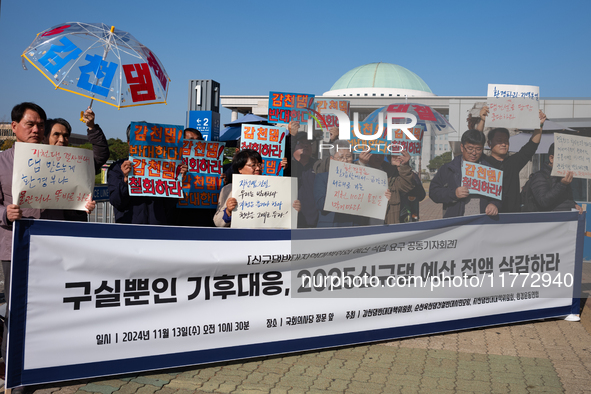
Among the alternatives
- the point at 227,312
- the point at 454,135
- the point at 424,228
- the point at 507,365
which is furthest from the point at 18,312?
the point at 454,135

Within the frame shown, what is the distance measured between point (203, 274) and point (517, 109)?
3927mm

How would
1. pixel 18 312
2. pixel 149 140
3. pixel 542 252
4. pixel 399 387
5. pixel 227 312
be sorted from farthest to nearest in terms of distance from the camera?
pixel 542 252
pixel 149 140
pixel 227 312
pixel 399 387
pixel 18 312

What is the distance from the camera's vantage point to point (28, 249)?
3348mm

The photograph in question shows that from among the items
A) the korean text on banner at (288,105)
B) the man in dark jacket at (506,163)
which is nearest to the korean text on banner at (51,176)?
the korean text on banner at (288,105)

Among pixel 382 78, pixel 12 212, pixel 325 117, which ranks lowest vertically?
pixel 12 212

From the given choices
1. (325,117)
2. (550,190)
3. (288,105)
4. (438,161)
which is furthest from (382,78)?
(438,161)

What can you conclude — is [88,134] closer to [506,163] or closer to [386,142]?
[386,142]

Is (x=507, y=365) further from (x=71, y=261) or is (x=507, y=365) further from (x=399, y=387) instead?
(x=71, y=261)

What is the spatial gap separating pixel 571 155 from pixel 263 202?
3825 millimetres

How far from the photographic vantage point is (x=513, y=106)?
5.43 meters

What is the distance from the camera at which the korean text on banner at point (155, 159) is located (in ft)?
14.4

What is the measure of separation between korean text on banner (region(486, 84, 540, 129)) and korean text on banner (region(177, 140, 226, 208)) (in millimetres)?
3064

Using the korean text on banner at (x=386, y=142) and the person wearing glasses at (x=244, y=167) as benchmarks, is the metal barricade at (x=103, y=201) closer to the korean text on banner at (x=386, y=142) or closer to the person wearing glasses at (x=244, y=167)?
the person wearing glasses at (x=244, y=167)

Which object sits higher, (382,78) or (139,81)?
(382,78)
